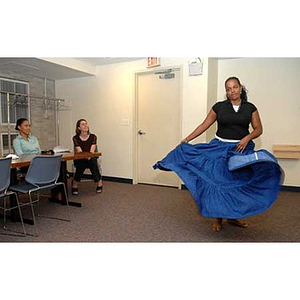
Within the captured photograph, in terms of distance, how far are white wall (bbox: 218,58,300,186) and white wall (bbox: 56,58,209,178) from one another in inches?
42.5

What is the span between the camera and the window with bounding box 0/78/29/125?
15.5ft

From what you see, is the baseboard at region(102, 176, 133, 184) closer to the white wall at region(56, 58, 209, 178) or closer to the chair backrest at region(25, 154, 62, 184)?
the white wall at region(56, 58, 209, 178)

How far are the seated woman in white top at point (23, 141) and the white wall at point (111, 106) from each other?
1.65m

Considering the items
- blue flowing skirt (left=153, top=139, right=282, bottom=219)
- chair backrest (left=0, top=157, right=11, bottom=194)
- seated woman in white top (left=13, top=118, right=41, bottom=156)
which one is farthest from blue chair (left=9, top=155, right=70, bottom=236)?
blue flowing skirt (left=153, top=139, right=282, bottom=219)

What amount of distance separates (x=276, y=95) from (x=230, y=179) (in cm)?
260

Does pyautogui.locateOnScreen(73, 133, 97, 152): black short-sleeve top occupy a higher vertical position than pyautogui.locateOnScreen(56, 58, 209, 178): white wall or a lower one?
lower

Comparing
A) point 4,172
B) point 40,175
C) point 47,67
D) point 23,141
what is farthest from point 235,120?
point 47,67

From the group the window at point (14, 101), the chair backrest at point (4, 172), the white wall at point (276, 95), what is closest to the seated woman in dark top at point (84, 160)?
the window at point (14, 101)

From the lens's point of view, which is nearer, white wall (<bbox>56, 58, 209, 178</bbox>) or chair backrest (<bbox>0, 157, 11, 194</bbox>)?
chair backrest (<bbox>0, 157, 11, 194</bbox>)

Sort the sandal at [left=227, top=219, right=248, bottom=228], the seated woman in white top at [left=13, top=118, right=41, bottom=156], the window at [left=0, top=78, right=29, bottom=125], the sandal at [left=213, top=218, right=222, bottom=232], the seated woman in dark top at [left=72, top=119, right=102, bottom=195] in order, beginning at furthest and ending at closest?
1. the window at [left=0, top=78, right=29, bottom=125]
2. the seated woman in dark top at [left=72, top=119, right=102, bottom=195]
3. the seated woman in white top at [left=13, top=118, right=41, bottom=156]
4. the sandal at [left=227, top=219, right=248, bottom=228]
5. the sandal at [left=213, top=218, right=222, bottom=232]

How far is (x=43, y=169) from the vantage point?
→ 111 inches

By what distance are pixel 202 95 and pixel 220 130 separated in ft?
5.45

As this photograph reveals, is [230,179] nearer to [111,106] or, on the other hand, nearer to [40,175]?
[40,175]
